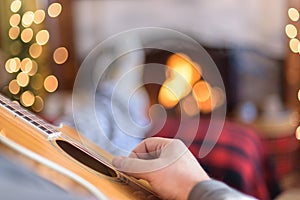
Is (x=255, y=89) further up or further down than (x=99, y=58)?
further down

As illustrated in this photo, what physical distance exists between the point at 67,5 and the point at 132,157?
2.52 m

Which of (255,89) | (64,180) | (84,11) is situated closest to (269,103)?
(255,89)

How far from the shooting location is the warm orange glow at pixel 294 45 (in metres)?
2.72

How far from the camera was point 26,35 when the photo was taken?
2738 millimetres

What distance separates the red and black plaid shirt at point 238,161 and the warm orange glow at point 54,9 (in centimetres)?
176

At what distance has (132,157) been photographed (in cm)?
79

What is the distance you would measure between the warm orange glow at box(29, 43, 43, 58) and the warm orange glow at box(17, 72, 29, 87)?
0.15 meters

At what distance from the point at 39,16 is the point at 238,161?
1815 millimetres

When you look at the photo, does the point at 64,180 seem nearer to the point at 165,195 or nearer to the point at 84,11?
the point at 165,195

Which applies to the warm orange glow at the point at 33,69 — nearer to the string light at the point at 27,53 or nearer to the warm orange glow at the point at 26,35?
the string light at the point at 27,53

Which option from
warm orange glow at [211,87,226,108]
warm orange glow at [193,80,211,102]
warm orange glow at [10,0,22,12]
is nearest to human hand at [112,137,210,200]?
warm orange glow at [211,87,226,108]

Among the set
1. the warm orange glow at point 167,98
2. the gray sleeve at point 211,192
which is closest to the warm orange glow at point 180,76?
→ the warm orange glow at point 167,98

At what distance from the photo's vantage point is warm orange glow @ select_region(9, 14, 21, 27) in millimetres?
A: 2734

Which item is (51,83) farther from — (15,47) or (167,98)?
(167,98)
